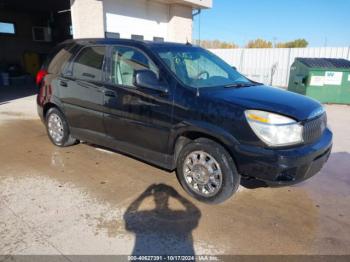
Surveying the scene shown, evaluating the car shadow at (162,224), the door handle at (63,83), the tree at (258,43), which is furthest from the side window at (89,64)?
the tree at (258,43)

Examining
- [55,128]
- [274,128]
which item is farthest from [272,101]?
[55,128]

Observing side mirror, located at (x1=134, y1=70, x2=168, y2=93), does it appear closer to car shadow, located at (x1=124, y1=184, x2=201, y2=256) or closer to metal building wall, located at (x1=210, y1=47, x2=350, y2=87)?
car shadow, located at (x1=124, y1=184, x2=201, y2=256)

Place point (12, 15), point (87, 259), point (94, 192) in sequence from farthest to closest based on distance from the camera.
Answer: point (12, 15) < point (94, 192) < point (87, 259)

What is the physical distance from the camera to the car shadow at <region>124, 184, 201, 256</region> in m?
2.72

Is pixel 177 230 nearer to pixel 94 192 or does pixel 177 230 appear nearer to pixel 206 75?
pixel 94 192

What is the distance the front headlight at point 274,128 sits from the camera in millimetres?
3018

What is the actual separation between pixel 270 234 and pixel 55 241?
2.04 meters

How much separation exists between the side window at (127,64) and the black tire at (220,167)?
1136 millimetres

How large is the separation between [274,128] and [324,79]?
337 inches

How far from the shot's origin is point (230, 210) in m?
3.41

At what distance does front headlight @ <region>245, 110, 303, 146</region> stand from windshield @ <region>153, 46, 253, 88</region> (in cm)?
89

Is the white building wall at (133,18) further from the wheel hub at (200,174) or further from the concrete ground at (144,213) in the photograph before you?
the wheel hub at (200,174)

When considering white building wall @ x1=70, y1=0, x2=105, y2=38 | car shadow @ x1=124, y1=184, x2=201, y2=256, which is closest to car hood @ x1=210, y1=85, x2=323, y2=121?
car shadow @ x1=124, y1=184, x2=201, y2=256

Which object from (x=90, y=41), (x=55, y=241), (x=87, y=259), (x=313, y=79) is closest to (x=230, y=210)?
(x=87, y=259)
